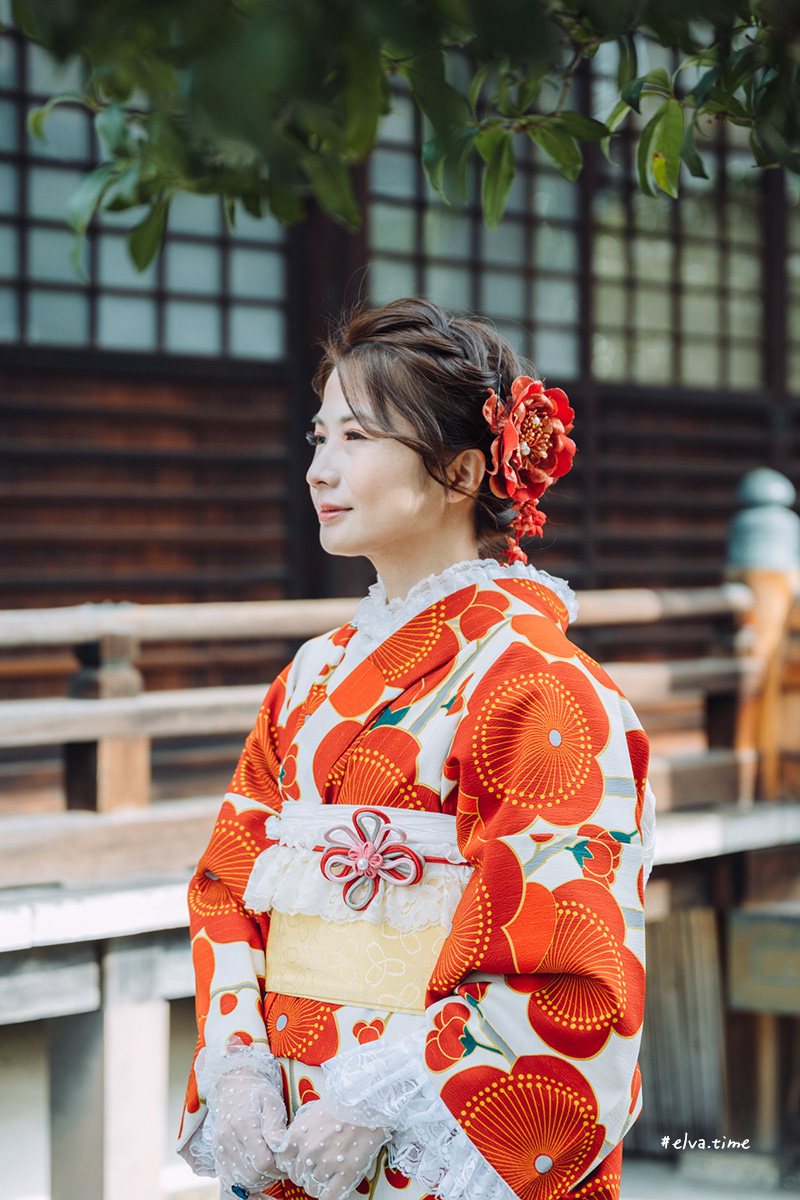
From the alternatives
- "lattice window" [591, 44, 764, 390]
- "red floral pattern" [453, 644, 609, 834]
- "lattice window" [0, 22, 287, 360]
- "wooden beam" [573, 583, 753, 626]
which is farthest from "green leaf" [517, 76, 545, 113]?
"lattice window" [591, 44, 764, 390]

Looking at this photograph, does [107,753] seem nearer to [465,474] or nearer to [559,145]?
[465,474]

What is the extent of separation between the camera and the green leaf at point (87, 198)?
1369 millimetres

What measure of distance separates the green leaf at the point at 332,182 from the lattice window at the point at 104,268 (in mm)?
3818

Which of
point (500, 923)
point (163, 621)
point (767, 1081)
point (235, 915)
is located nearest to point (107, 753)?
point (163, 621)

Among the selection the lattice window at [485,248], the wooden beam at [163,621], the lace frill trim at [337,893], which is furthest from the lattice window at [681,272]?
the lace frill trim at [337,893]

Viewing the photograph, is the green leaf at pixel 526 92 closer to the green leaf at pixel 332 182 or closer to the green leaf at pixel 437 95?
the green leaf at pixel 332 182

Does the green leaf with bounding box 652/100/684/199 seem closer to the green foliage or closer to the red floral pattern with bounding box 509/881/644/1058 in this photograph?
the green foliage

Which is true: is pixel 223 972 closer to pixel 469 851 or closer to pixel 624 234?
pixel 469 851

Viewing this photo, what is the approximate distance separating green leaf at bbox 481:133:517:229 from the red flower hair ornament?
0.84 ft

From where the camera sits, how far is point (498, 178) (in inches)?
59.4

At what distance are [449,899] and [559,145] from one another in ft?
3.15

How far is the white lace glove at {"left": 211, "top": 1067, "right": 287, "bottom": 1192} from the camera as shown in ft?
4.87

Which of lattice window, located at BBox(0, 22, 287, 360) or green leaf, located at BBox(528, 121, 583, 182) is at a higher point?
lattice window, located at BBox(0, 22, 287, 360)

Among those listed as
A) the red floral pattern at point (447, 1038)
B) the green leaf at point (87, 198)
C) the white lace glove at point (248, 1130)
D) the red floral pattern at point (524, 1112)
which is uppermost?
the green leaf at point (87, 198)
